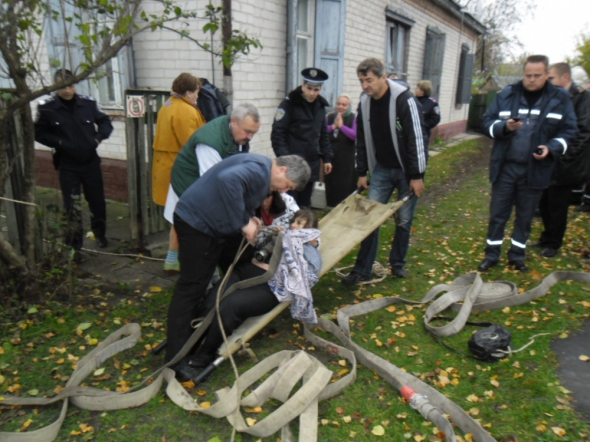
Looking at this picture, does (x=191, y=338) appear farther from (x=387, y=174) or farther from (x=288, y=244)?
(x=387, y=174)

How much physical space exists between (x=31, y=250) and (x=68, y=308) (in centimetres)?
63

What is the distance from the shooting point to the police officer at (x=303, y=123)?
5.21 m

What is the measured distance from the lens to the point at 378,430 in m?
2.73

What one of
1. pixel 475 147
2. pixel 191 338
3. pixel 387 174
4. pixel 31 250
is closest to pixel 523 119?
pixel 387 174

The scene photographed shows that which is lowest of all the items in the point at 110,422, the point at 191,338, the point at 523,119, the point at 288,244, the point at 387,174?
the point at 110,422

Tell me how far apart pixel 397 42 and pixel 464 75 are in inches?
271

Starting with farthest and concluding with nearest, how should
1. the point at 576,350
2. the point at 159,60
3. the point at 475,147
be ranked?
the point at 475,147 → the point at 159,60 → the point at 576,350

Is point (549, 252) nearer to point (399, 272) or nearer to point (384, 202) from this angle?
point (399, 272)

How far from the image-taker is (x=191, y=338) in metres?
3.09

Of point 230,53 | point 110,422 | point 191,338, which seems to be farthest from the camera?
point 230,53

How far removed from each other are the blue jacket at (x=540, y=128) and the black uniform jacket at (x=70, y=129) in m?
4.08

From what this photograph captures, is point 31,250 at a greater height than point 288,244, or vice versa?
point 288,244

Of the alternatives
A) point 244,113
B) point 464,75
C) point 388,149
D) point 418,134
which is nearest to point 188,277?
point 244,113

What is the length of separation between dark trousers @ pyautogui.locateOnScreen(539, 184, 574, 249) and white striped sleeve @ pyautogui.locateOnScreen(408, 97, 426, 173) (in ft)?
7.22
